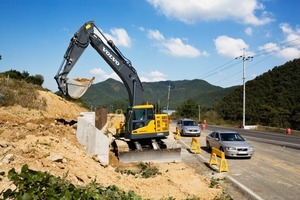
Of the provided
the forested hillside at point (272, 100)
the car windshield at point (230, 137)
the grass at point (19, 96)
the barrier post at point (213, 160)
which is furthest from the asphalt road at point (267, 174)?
the forested hillside at point (272, 100)

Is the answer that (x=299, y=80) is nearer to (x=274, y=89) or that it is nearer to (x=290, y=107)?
(x=274, y=89)

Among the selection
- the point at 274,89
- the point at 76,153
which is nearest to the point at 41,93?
the point at 76,153

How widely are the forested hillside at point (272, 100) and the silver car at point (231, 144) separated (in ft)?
164

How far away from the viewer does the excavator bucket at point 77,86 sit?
51.3ft

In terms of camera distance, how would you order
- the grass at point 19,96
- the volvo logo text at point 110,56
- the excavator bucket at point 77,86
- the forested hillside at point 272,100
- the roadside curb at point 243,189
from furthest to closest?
the forested hillside at point 272,100
the grass at point 19,96
the volvo logo text at point 110,56
the excavator bucket at point 77,86
the roadside curb at point 243,189

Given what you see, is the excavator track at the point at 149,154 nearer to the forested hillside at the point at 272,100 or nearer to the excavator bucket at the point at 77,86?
the excavator bucket at the point at 77,86

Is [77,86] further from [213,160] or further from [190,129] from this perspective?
[190,129]

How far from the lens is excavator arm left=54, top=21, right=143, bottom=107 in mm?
15625

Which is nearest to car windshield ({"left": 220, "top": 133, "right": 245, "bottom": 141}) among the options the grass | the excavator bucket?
the excavator bucket

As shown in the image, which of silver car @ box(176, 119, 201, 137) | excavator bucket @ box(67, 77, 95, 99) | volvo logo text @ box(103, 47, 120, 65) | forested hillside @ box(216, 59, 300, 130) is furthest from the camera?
forested hillside @ box(216, 59, 300, 130)

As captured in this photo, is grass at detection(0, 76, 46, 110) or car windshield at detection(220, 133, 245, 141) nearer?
car windshield at detection(220, 133, 245, 141)

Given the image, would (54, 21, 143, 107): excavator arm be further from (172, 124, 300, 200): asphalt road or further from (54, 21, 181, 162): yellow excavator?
(172, 124, 300, 200): asphalt road

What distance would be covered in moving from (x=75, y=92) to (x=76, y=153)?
432 centimetres

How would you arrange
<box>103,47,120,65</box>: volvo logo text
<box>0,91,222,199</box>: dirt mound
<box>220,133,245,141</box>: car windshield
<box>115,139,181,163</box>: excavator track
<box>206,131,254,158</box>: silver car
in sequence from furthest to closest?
<box>220,133,245,141</box>: car windshield → <box>206,131,254,158</box>: silver car → <box>103,47,120,65</box>: volvo logo text → <box>115,139,181,163</box>: excavator track → <box>0,91,222,199</box>: dirt mound
